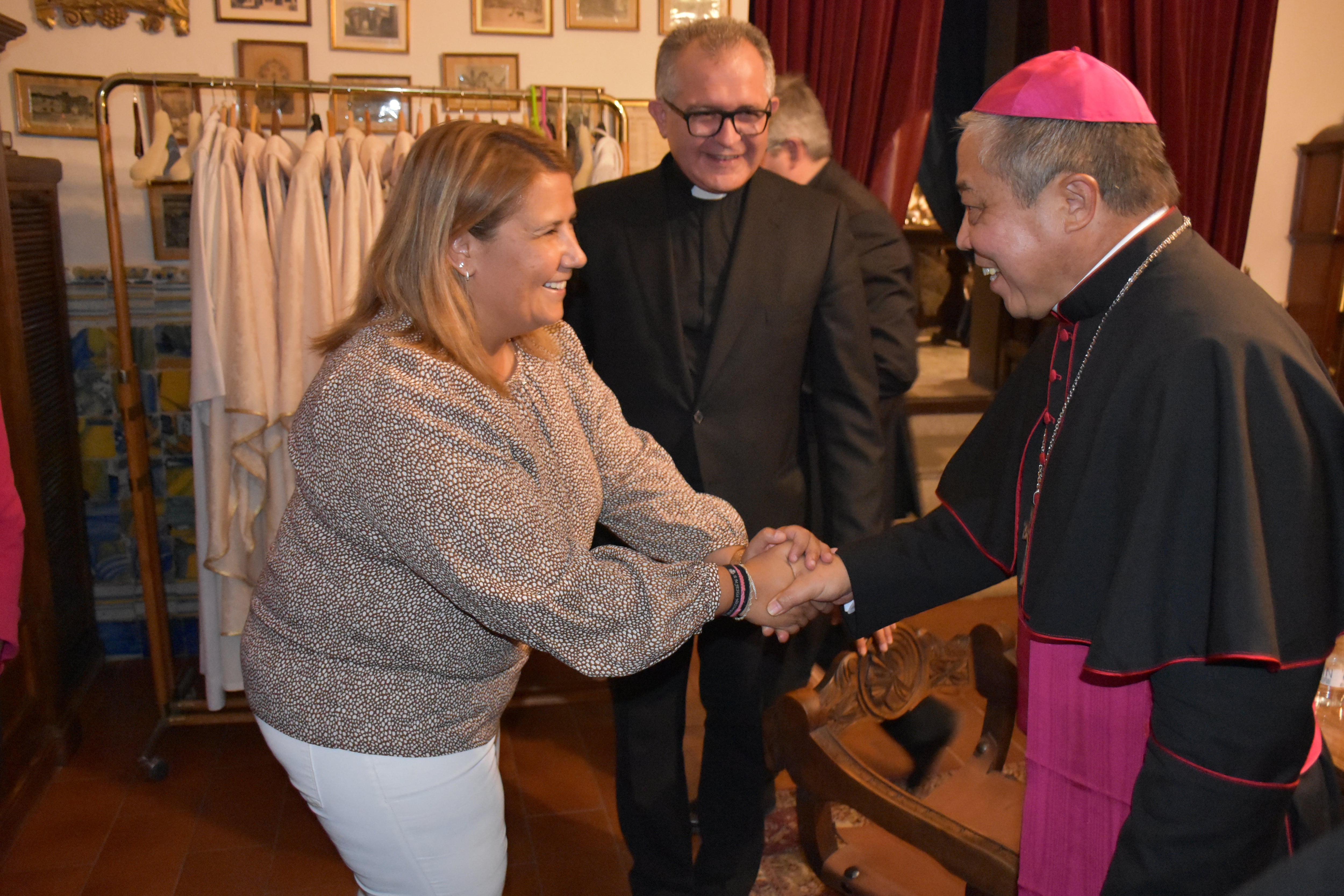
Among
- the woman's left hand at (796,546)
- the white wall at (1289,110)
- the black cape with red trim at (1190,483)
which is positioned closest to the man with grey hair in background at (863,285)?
the woman's left hand at (796,546)

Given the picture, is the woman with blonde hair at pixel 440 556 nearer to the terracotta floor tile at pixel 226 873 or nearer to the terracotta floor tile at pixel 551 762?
the terracotta floor tile at pixel 226 873

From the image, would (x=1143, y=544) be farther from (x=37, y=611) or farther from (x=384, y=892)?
(x=37, y=611)

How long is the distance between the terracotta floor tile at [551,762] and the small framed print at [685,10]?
7.85 ft

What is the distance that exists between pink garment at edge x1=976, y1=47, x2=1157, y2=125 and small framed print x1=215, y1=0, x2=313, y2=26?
2786 mm

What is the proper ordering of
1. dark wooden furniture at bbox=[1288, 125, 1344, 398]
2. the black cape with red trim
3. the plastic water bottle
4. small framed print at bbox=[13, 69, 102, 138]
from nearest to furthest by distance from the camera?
the black cape with red trim, the plastic water bottle, small framed print at bbox=[13, 69, 102, 138], dark wooden furniture at bbox=[1288, 125, 1344, 398]

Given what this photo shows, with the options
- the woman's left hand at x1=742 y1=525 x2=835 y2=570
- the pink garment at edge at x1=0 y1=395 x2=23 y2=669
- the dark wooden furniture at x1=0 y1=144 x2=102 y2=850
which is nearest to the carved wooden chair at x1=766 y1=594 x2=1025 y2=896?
the woman's left hand at x1=742 y1=525 x2=835 y2=570

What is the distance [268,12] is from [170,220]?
2.53ft

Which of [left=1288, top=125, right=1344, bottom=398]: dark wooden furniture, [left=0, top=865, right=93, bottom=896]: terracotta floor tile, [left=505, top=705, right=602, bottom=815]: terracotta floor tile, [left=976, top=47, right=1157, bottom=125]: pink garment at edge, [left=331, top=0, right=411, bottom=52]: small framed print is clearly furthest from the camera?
[left=1288, top=125, right=1344, bottom=398]: dark wooden furniture

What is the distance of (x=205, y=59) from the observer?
338 centimetres

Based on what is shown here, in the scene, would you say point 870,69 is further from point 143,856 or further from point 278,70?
point 143,856

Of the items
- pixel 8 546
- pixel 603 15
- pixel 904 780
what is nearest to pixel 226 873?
pixel 8 546

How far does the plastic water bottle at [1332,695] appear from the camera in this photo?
1.67 meters

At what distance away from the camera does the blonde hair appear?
4.93 feet

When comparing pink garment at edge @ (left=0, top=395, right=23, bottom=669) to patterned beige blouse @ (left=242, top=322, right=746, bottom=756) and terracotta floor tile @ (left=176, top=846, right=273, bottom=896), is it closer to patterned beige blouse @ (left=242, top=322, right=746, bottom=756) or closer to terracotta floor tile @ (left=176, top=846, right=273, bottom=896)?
patterned beige blouse @ (left=242, top=322, right=746, bottom=756)
